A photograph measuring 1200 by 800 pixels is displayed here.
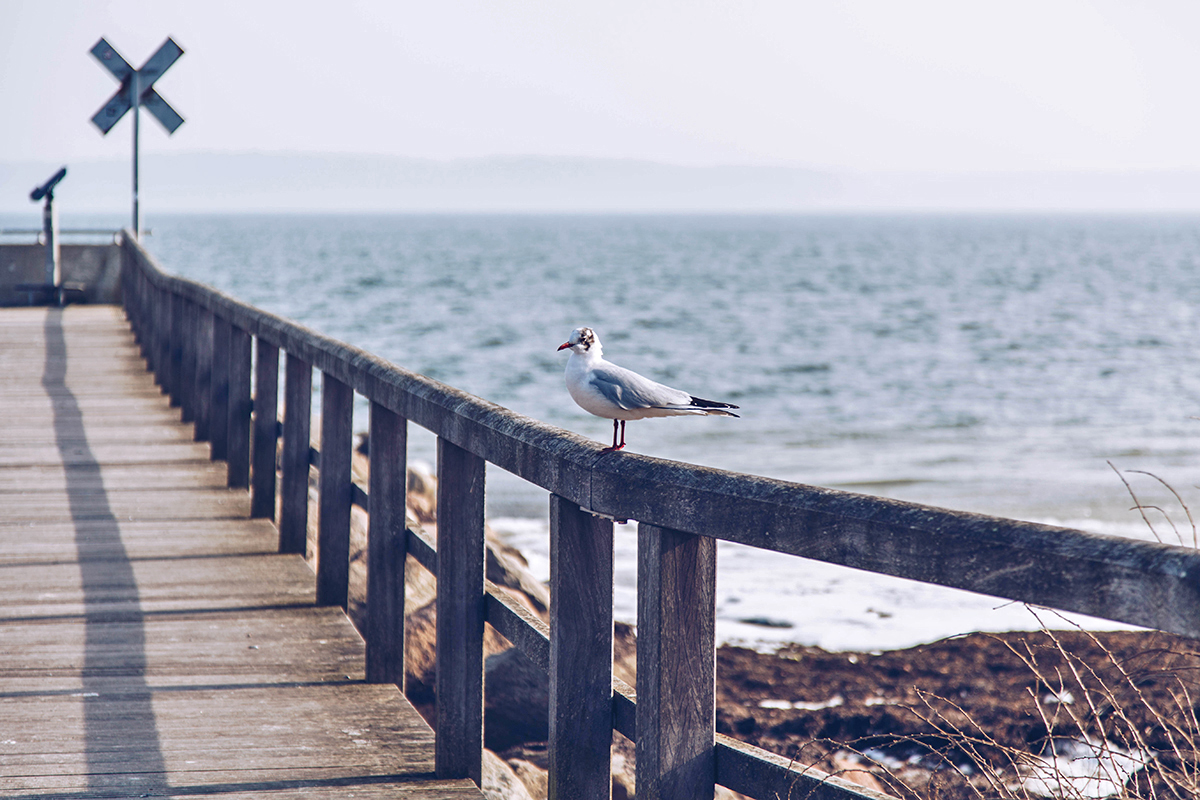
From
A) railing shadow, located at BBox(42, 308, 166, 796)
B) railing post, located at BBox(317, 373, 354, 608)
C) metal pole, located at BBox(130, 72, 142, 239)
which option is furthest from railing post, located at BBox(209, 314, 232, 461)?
metal pole, located at BBox(130, 72, 142, 239)

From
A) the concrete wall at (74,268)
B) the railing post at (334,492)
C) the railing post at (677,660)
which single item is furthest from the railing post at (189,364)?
the concrete wall at (74,268)

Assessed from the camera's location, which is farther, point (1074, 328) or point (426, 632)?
point (1074, 328)

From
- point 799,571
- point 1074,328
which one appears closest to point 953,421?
point 799,571

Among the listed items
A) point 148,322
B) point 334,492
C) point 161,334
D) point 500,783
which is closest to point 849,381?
point 148,322

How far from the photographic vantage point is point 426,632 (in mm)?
5898

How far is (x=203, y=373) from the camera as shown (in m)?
8.66

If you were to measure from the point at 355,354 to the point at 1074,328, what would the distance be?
4146 centimetres

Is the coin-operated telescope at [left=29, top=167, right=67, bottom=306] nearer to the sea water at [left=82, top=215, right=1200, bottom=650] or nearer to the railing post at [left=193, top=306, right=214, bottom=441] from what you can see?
the sea water at [left=82, top=215, right=1200, bottom=650]

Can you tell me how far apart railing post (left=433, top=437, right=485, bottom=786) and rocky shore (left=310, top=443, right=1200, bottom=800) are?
2.36ft

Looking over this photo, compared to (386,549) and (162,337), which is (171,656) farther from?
(162,337)

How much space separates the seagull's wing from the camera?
8.79ft

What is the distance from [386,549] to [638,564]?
7.00ft

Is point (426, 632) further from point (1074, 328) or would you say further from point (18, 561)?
point (1074, 328)

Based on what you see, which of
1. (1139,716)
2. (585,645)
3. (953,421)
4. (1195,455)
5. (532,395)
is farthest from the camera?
(532,395)
